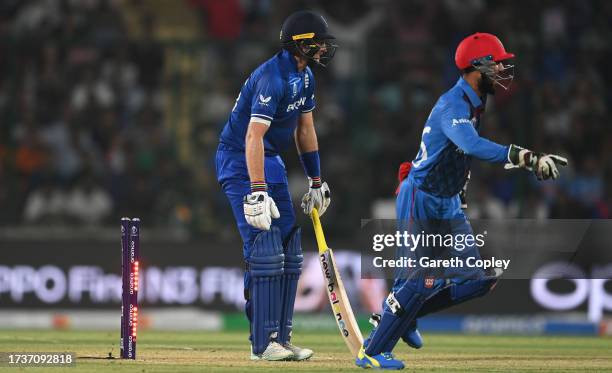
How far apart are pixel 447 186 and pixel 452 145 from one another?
0.95ft

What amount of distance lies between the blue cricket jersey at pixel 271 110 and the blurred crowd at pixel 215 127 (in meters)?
4.89

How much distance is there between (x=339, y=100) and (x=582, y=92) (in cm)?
257

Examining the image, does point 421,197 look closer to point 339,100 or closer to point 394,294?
point 394,294

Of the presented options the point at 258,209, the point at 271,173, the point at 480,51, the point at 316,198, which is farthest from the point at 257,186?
the point at 480,51

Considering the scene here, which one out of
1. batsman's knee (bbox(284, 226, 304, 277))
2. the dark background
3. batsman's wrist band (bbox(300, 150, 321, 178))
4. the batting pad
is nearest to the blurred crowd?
the dark background

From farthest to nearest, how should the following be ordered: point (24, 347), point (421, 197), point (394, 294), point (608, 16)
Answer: point (608, 16) < point (24, 347) < point (421, 197) < point (394, 294)

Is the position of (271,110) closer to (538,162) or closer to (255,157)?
(255,157)

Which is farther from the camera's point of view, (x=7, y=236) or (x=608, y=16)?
(x=608, y=16)

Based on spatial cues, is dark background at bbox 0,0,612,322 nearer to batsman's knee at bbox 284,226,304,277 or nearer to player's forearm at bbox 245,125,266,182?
batsman's knee at bbox 284,226,304,277

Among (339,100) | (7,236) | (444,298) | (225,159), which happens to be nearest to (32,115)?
(7,236)

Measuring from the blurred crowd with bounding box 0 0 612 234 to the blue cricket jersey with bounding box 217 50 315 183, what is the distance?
193 inches

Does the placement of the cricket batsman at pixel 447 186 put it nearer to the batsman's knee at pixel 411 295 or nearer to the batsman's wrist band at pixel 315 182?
the batsman's knee at pixel 411 295

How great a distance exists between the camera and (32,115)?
41.4ft

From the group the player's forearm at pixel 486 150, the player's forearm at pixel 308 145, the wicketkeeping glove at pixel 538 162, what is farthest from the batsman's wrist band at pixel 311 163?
the wicketkeeping glove at pixel 538 162
